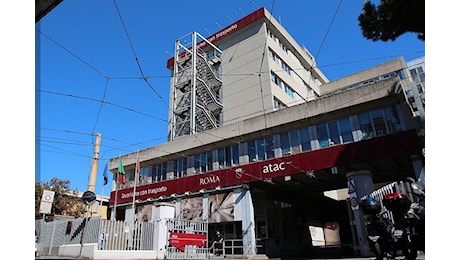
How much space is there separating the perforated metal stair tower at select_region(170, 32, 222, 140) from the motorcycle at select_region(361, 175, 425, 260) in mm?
27307

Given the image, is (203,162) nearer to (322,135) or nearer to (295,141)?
(295,141)

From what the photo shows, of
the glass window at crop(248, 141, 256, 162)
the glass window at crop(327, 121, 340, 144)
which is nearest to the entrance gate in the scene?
the glass window at crop(248, 141, 256, 162)

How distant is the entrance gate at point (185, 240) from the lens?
12664 millimetres

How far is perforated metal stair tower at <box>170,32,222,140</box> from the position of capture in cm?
3447

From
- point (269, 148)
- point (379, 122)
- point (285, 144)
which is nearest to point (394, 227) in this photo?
point (379, 122)

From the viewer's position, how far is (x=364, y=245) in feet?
46.5

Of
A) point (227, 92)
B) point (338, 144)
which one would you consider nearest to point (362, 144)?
point (338, 144)

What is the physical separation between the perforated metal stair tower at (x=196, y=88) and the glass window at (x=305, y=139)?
15.5m

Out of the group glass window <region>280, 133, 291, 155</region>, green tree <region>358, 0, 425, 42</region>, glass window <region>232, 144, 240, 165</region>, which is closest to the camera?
green tree <region>358, 0, 425, 42</region>

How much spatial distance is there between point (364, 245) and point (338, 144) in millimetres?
5513

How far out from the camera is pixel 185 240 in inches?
525

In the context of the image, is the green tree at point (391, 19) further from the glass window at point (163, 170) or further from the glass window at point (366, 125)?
the glass window at point (163, 170)

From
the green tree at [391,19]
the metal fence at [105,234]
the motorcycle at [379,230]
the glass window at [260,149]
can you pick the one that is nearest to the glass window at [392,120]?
the glass window at [260,149]

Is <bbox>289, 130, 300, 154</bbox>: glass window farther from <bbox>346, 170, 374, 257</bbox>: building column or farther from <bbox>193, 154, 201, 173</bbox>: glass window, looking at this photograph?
<bbox>193, 154, 201, 173</bbox>: glass window
